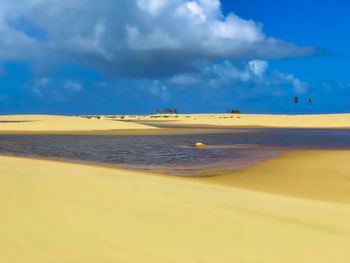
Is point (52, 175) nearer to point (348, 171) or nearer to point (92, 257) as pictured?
point (92, 257)

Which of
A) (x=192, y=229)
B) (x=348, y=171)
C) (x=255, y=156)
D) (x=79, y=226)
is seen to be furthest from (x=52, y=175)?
(x=255, y=156)

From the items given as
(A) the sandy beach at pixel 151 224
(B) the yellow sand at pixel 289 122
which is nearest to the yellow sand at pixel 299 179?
(A) the sandy beach at pixel 151 224

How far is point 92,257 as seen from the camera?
13.7 feet

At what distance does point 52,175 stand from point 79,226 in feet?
12.2

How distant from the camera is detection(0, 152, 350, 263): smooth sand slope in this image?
4387 mm

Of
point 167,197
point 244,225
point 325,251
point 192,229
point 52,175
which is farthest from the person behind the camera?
point 52,175

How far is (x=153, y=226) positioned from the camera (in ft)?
17.3

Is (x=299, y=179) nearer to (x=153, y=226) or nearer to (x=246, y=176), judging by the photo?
(x=246, y=176)

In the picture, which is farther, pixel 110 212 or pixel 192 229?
pixel 110 212

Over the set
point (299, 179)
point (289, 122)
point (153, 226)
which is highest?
point (289, 122)

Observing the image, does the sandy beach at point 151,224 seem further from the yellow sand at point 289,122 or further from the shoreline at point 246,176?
the yellow sand at point 289,122

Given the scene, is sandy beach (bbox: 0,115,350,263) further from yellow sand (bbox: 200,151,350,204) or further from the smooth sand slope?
yellow sand (bbox: 200,151,350,204)

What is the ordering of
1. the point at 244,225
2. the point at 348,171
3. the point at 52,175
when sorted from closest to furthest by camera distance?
the point at 244,225 → the point at 52,175 → the point at 348,171

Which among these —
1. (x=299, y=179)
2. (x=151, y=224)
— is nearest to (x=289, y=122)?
(x=299, y=179)
